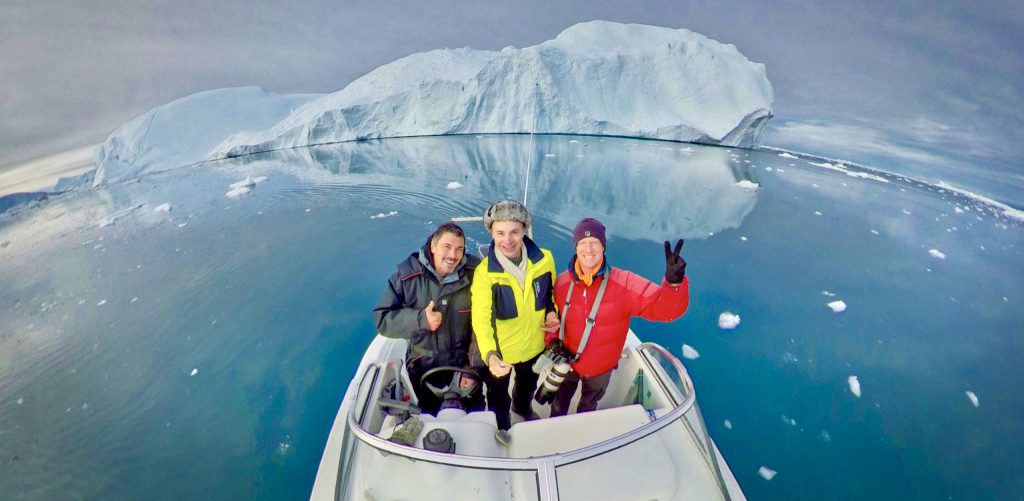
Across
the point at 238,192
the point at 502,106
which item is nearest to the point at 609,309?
the point at 238,192

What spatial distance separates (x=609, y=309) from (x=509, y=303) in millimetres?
504

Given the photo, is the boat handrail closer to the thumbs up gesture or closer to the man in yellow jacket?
the man in yellow jacket

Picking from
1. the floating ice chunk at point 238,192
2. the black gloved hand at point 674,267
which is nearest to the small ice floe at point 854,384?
the black gloved hand at point 674,267

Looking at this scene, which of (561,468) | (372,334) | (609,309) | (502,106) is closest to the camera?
(561,468)

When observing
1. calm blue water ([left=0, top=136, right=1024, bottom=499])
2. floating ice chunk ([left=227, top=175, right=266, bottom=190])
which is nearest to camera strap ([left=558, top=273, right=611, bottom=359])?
calm blue water ([left=0, top=136, right=1024, bottom=499])

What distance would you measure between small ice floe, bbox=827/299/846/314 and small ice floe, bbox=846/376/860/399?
1.41m

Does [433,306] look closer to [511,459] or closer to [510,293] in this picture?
[510,293]

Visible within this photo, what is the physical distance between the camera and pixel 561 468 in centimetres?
136

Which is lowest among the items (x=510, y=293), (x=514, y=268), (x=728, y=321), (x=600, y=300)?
(x=728, y=321)

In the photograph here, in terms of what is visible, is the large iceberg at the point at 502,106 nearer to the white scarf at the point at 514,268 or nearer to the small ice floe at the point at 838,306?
the small ice floe at the point at 838,306

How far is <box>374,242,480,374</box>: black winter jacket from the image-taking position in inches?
75.0

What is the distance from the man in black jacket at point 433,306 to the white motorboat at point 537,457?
285 millimetres

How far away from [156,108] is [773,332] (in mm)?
30075

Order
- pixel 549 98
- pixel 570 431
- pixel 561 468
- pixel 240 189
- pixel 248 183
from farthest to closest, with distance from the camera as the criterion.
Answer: pixel 549 98, pixel 248 183, pixel 240 189, pixel 570 431, pixel 561 468
